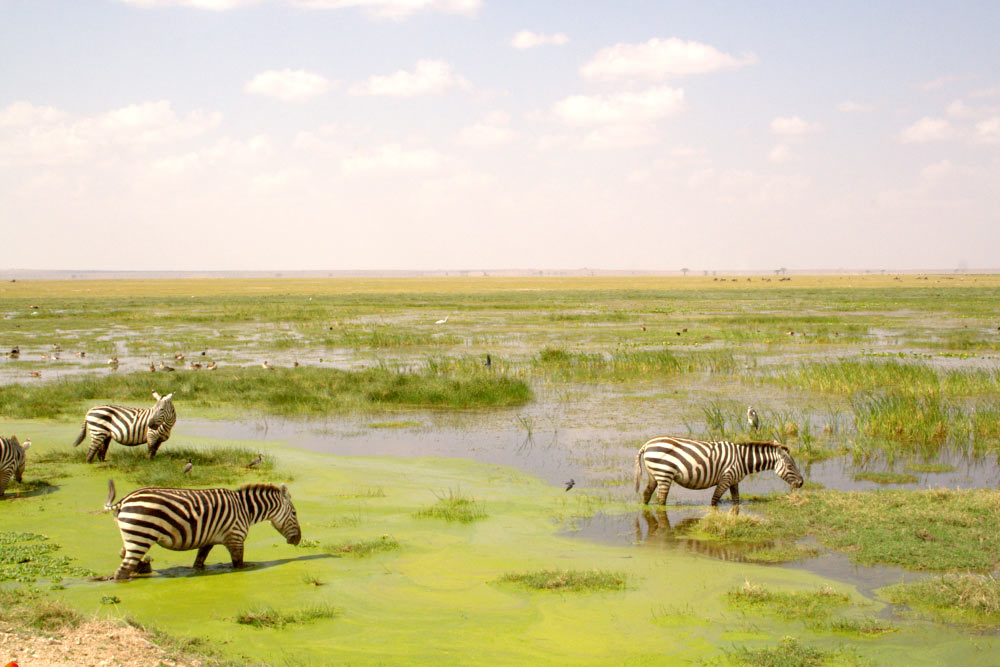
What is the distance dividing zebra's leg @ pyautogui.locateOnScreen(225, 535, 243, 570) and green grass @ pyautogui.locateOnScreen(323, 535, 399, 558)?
108 cm

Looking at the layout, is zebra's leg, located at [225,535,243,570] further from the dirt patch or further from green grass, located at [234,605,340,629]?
the dirt patch

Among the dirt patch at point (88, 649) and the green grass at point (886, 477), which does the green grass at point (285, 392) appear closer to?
the green grass at point (886, 477)

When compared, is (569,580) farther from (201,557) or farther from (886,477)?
(886,477)

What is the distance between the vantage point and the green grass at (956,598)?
26.3 feet

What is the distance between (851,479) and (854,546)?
4042 mm

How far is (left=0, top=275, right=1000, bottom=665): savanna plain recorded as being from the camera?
25.0 feet

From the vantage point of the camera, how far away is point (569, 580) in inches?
350

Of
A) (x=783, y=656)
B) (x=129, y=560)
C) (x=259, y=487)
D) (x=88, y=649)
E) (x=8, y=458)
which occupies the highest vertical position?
(x=259, y=487)

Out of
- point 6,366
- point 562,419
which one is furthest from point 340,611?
point 6,366

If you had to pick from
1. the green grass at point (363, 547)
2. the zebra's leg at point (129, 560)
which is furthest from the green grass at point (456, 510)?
the zebra's leg at point (129, 560)

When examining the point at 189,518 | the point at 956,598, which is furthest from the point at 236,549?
the point at 956,598

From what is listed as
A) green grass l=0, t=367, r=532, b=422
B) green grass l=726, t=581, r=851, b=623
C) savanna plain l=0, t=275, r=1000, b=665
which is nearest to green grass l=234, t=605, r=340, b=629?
savanna plain l=0, t=275, r=1000, b=665

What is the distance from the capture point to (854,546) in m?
10.4

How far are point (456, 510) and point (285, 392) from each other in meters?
11.8
